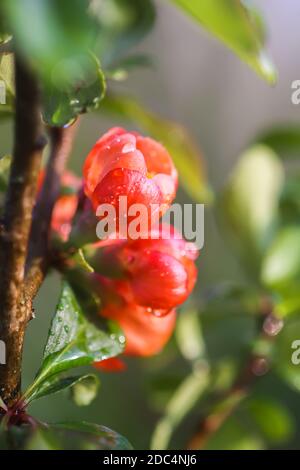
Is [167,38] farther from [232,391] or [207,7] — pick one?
[207,7]

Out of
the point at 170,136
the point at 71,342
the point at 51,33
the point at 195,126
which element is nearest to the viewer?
the point at 51,33

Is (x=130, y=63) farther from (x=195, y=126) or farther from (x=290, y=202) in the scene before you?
(x=195, y=126)

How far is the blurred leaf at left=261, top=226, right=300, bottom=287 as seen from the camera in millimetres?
1156

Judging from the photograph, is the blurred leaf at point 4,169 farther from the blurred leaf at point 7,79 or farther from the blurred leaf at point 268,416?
the blurred leaf at point 268,416

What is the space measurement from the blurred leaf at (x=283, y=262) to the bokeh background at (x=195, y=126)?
0.22m

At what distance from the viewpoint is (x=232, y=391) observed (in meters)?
1.18

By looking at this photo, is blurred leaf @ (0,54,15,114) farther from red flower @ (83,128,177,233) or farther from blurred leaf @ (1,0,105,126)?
blurred leaf @ (1,0,105,126)

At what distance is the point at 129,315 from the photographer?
841 millimetres

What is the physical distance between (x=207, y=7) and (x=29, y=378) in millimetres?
1282

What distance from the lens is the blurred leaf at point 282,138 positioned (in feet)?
4.29

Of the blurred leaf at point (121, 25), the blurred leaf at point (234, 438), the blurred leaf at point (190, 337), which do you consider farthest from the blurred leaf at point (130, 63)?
the blurred leaf at point (234, 438)

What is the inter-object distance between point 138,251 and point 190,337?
0.58 m

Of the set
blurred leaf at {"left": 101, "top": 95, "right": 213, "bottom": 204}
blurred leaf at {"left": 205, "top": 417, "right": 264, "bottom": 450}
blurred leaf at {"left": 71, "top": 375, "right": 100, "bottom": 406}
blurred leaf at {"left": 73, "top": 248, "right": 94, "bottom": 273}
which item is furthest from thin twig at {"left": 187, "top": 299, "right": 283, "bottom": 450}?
blurred leaf at {"left": 73, "top": 248, "right": 94, "bottom": 273}

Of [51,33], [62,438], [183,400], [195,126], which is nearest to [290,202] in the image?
[183,400]
